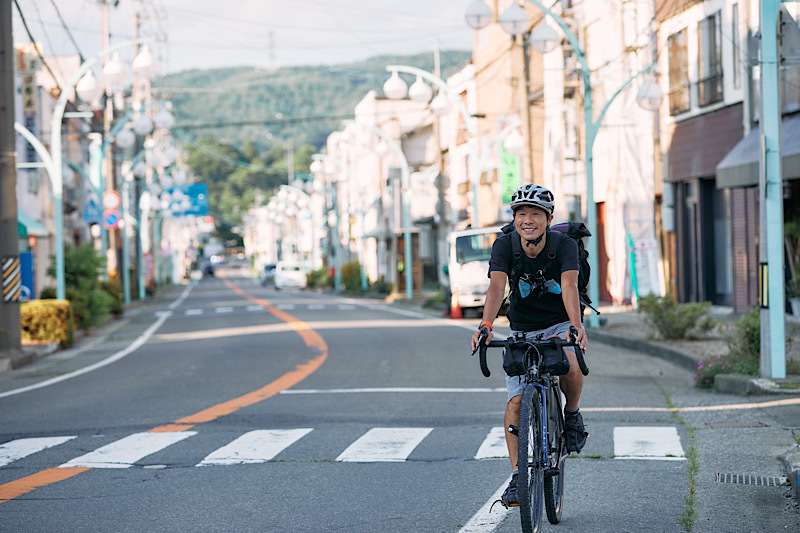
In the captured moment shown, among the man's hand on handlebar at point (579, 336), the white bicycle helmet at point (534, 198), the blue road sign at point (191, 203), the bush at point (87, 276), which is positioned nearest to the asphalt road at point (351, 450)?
the man's hand on handlebar at point (579, 336)

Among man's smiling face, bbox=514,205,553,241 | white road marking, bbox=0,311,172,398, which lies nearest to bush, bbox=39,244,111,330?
white road marking, bbox=0,311,172,398

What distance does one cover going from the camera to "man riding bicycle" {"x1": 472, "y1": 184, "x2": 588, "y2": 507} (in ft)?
20.4

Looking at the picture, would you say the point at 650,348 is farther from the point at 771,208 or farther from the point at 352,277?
the point at 352,277

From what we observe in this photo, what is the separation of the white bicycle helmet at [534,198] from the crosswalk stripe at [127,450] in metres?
3.98

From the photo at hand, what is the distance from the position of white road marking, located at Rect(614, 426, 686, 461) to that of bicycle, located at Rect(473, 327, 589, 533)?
2.48 metres

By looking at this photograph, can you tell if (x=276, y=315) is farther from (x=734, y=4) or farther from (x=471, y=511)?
(x=471, y=511)

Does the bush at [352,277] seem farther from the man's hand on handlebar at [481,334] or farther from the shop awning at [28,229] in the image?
the man's hand on handlebar at [481,334]

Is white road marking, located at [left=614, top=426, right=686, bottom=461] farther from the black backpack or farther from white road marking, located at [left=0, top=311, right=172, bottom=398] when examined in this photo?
white road marking, located at [left=0, top=311, right=172, bottom=398]

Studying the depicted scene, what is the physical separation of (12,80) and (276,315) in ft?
46.4

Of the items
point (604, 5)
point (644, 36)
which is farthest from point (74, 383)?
point (604, 5)

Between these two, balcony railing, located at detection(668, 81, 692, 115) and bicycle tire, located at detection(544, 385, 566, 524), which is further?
balcony railing, located at detection(668, 81, 692, 115)

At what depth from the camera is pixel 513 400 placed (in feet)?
20.2

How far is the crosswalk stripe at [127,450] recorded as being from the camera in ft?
28.7

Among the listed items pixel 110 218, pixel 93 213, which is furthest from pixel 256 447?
pixel 110 218
